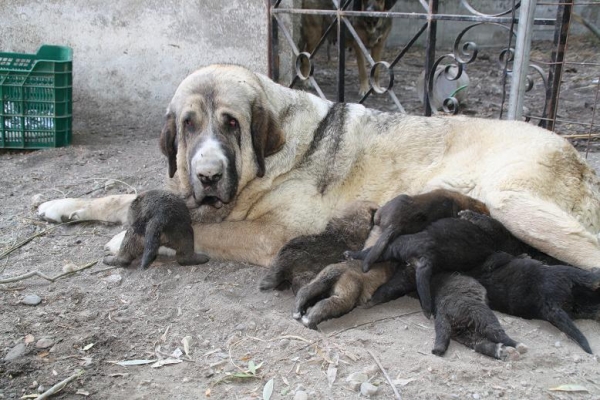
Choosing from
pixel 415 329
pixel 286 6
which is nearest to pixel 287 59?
pixel 286 6

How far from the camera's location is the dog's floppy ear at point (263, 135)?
14.4 feet

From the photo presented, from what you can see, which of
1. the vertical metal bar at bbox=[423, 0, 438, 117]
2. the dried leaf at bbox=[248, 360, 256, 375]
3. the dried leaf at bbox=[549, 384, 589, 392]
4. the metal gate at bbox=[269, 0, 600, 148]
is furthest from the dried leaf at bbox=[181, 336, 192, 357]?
the vertical metal bar at bbox=[423, 0, 438, 117]

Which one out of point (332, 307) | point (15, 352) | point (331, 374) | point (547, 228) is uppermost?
point (547, 228)

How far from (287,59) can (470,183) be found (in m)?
3.67

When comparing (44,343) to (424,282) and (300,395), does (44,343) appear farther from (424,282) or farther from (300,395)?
(424,282)

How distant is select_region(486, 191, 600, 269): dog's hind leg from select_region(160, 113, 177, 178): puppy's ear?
2319 mm

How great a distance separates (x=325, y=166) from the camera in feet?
15.2

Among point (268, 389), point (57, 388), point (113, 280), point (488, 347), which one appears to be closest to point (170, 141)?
point (113, 280)

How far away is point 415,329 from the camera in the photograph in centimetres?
352

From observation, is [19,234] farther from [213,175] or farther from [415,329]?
[415,329]

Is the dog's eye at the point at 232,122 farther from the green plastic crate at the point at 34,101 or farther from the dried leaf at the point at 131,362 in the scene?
the green plastic crate at the point at 34,101

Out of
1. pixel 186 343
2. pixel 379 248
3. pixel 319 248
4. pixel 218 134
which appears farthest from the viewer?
pixel 218 134

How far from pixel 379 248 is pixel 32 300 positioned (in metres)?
2.18

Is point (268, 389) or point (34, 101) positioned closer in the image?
point (268, 389)
